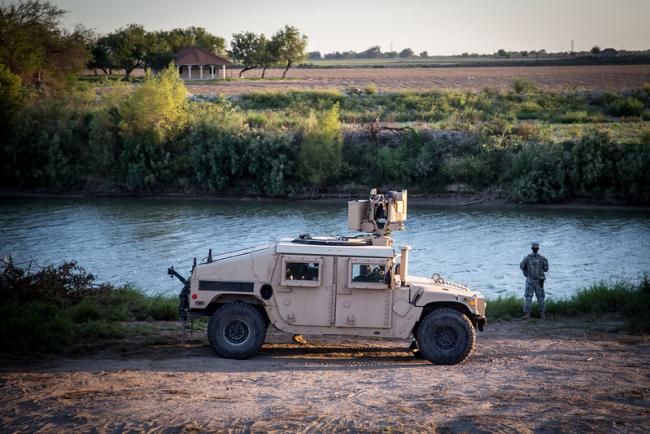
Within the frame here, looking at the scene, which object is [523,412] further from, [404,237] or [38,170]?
[38,170]

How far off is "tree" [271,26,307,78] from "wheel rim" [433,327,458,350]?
8539 centimetres

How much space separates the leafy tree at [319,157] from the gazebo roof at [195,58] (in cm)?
4305

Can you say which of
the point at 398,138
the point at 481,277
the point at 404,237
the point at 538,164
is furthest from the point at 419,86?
the point at 481,277

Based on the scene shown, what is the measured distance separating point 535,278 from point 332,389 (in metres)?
7.68

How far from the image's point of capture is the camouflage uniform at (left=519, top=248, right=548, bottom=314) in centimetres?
1892

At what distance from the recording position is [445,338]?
1477 cm

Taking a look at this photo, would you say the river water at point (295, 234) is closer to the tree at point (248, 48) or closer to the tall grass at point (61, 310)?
the tall grass at point (61, 310)

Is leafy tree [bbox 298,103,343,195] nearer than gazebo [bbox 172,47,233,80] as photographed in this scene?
Yes

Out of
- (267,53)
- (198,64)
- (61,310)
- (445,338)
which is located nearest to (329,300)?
(445,338)

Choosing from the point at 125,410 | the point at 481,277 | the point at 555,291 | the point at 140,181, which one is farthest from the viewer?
the point at 140,181

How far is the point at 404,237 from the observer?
33.5m

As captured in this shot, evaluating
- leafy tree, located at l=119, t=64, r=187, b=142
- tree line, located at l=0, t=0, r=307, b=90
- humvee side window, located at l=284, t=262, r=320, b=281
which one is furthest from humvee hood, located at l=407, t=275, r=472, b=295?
tree line, located at l=0, t=0, r=307, b=90

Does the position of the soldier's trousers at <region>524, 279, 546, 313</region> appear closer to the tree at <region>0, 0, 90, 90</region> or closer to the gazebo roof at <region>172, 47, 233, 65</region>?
the tree at <region>0, 0, 90, 90</region>

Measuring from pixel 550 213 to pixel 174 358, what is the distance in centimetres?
2906
